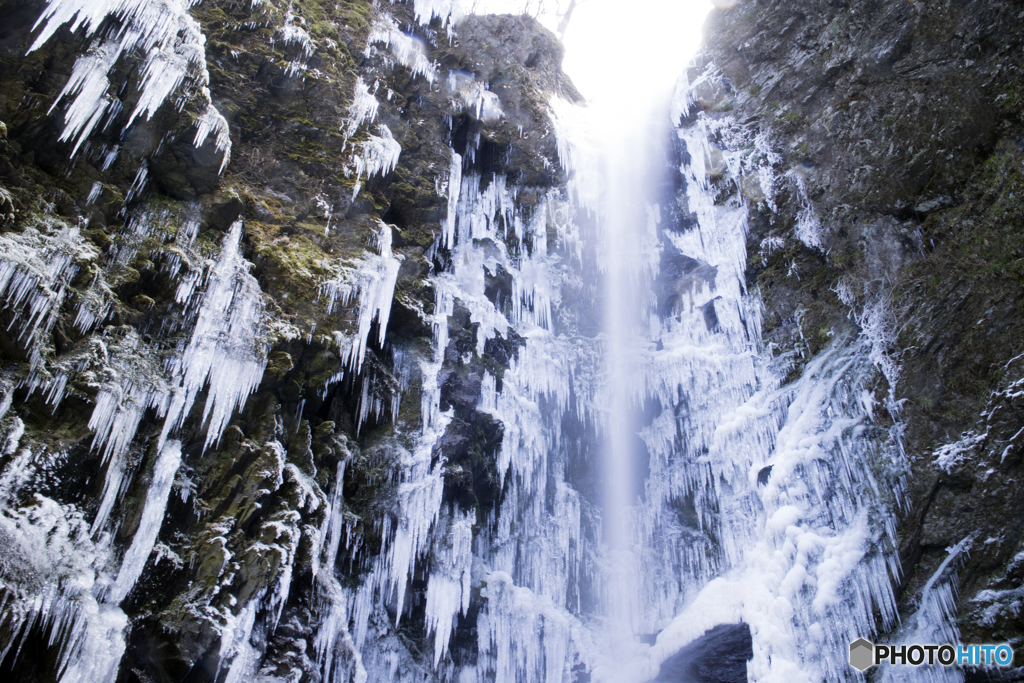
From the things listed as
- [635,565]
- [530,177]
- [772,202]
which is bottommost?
[635,565]

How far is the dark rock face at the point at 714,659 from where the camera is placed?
881 cm

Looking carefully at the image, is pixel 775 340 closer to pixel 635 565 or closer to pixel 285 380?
pixel 635 565

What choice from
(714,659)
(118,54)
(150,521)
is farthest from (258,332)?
(714,659)

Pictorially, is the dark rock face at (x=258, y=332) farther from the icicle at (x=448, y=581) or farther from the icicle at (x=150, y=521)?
the icicle at (x=448, y=581)

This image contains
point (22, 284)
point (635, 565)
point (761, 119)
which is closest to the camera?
point (22, 284)

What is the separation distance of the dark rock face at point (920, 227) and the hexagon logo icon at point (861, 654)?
743 mm

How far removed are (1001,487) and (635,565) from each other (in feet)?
20.2

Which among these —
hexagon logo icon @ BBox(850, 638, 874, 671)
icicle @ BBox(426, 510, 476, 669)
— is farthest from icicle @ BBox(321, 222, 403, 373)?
hexagon logo icon @ BBox(850, 638, 874, 671)

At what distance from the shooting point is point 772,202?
11.4m

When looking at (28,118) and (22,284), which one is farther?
(28,118)

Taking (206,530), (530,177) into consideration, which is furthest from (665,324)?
(206,530)

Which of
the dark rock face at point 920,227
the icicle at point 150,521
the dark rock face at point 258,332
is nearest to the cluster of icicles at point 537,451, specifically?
the icicle at point 150,521

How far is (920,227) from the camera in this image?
909 cm

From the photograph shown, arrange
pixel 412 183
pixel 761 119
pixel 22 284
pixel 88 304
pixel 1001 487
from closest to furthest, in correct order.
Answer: pixel 22 284, pixel 88 304, pixel 1001 487, pixel 412 183, pixel 761 119
